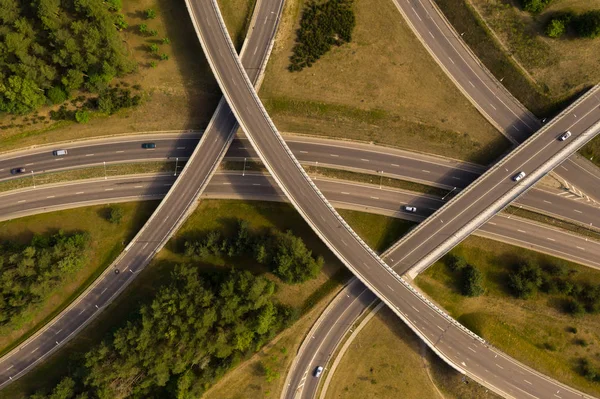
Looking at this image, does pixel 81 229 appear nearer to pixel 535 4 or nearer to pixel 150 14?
pixel 150 14

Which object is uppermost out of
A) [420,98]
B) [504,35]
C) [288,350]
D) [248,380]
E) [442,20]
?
[442,20]

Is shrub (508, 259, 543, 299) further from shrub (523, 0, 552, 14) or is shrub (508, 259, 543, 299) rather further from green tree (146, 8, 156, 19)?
green tree (146, 8, 156, 19)

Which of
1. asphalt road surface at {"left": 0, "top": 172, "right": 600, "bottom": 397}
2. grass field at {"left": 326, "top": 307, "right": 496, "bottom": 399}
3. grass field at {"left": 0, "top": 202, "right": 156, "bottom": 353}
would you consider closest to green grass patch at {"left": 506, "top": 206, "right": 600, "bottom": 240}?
asphalt road surface at {"left": 0, "top": 172, "right": 600, "bottom": 397}

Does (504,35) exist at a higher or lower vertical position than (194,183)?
higher

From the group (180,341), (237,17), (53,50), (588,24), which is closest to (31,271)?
(180,341)

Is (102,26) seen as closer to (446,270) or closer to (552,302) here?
(446,270)

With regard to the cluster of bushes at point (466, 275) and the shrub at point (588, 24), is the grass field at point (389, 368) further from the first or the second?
the shrub at point (588, 24)

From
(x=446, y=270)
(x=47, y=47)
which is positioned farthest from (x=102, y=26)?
(x=446, y=270)
